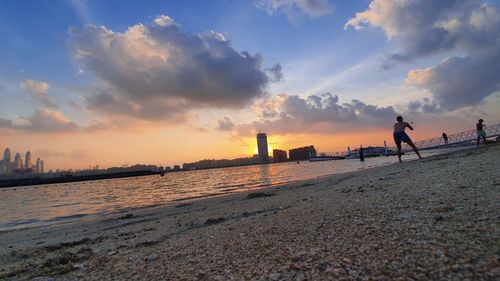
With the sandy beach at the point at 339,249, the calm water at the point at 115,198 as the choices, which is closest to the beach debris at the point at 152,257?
the sandy beach at the point at 339,249

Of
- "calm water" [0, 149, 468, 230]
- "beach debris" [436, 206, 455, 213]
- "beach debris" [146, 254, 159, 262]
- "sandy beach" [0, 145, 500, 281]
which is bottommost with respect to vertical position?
"calm water" [0, 149, 468, 230]

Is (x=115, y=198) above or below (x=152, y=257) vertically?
below

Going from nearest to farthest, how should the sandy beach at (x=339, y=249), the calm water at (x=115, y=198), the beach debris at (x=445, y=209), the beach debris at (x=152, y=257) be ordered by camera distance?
the sandy beach at (x=339, y=249), the beach debris at (x=445, y=209), the beach debris at (x=152, y=257), the calm water at (x=115, y=198)

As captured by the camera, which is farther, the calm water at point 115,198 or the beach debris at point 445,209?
the calm water at point 115,198

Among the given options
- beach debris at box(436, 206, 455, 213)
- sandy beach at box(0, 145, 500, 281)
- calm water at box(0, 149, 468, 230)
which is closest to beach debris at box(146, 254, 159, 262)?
sandy beach at box(0, 145, 500, 281)

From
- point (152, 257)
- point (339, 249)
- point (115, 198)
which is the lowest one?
point (115, 198)

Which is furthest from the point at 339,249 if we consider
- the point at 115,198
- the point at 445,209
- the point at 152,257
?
the point at 115,198

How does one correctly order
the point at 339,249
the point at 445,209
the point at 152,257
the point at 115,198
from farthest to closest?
the point at 115,198 → the point at 152,257 → the point at 445,209 → the point at 339,249

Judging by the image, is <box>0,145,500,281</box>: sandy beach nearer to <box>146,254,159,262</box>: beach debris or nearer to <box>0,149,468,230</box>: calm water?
<box>146,254,159,262</box>: beach debris

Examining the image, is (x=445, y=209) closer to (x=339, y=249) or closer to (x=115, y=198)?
(x=339, y=249)

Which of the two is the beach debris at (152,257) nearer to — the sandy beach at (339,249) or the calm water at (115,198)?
the sandy beach at (339,249)

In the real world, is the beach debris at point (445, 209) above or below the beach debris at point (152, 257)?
above

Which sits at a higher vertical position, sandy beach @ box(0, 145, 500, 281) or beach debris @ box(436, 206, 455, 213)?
beach debris @ box(436, 206, 455, 213)

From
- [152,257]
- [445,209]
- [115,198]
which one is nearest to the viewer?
[445,209]
